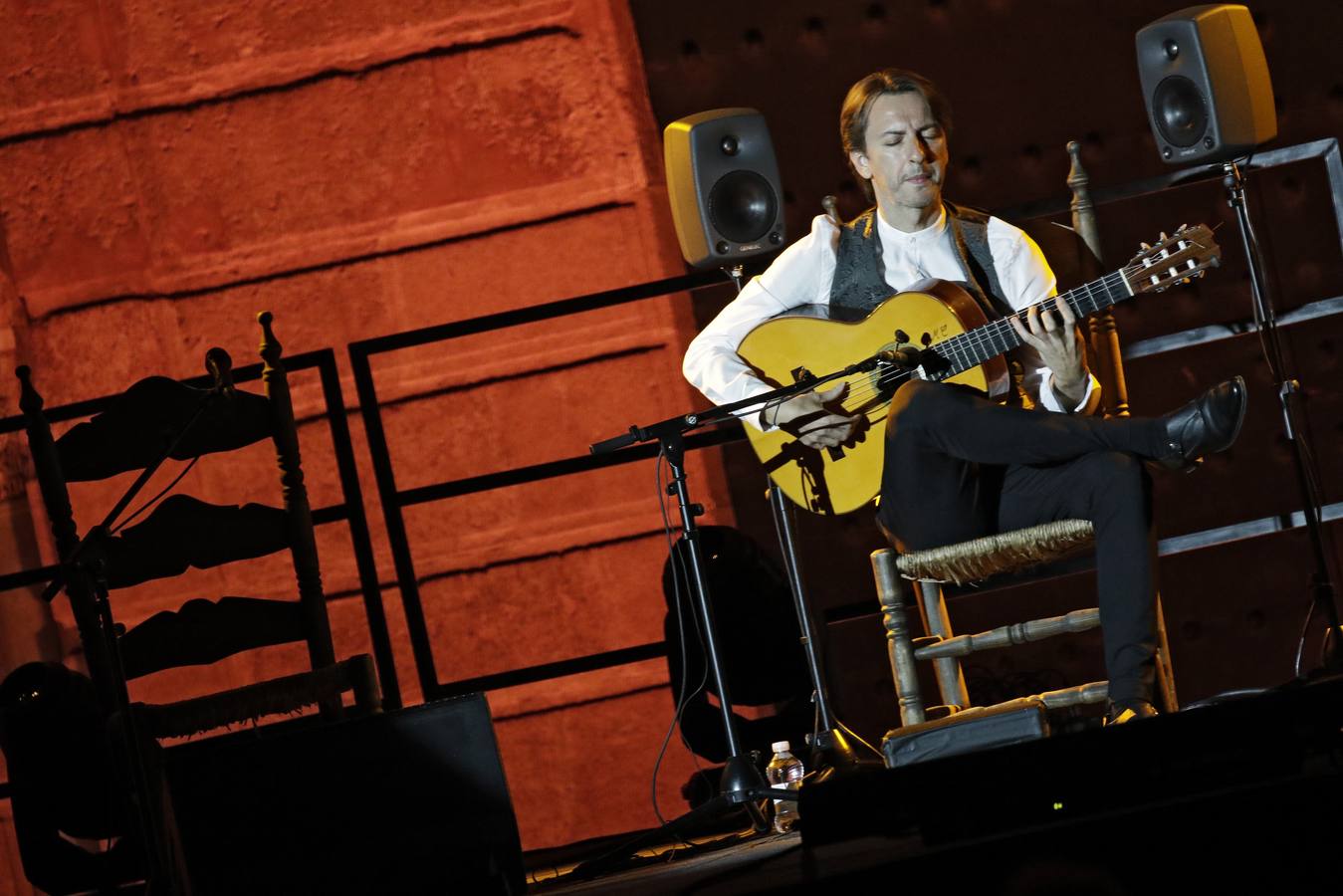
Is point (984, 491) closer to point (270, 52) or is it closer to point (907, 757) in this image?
point (907, 757)

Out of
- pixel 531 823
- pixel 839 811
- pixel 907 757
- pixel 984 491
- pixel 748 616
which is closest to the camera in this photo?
pixel 839 811

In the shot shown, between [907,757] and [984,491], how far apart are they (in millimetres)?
592

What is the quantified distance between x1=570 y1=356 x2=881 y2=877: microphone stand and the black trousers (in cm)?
18

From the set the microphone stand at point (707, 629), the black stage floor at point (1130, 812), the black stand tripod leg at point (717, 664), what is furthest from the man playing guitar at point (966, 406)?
the black stage floor at point (1130, 812)

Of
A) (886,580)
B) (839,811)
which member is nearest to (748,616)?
(886,580)

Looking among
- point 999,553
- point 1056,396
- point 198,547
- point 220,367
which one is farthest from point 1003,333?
point 198,547

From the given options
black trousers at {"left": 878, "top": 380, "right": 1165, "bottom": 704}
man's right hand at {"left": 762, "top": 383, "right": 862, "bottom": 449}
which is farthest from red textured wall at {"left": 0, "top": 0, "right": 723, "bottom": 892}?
black trousers at {"left": 878, "top": 380, "right": 1165, "bottom": 704}

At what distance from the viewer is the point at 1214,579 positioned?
10.7 feet

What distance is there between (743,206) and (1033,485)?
81 cm

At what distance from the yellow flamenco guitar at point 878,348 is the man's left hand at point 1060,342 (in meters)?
0.02

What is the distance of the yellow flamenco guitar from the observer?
2.22m

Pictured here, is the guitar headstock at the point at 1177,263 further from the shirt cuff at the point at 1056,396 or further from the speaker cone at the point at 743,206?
the speaker cone at the point at 743,206

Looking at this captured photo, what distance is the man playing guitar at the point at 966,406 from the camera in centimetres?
207

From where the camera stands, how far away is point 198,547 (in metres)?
2.44
